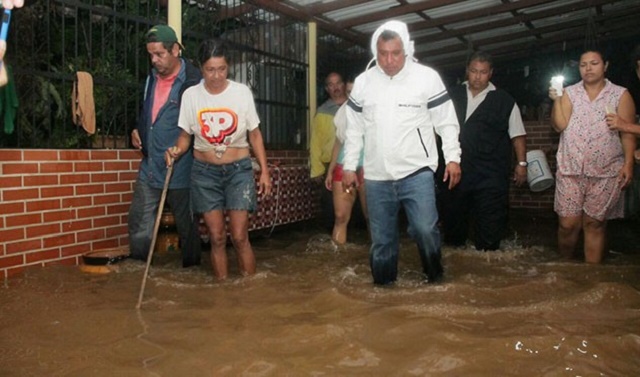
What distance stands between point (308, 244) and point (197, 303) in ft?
8.48

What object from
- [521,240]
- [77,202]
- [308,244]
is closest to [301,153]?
[308,244]

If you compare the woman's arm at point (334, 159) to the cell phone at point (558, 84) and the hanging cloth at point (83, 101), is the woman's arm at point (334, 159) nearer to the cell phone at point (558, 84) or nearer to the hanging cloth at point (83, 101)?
the cell phone at point (558, 84)

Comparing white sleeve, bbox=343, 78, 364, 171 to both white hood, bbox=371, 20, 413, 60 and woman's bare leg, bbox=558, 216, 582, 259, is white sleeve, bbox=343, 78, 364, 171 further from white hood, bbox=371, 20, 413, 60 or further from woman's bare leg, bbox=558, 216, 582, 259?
woman's bare leg, bbox=558, 216, 582, 259

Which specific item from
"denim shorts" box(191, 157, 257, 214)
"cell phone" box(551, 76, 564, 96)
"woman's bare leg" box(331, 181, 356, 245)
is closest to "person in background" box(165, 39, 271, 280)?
"denim shorts" box(191, 157, 257, 214)

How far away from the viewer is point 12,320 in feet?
10.5

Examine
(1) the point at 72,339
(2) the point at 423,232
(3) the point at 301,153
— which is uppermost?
(3) the point at 301,153

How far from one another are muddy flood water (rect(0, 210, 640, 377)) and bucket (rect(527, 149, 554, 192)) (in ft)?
4.42

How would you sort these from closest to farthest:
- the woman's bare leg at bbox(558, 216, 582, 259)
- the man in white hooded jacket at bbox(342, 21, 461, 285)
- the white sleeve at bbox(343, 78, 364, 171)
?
the man in white hooded jacket at bbox(342, 21, 461, 285) → the white sleeve at bbox(343, 78, 364, 171) → the woman's bare leg at bbox(558, 216, 582, 259)

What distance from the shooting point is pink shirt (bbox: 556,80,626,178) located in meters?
4.44

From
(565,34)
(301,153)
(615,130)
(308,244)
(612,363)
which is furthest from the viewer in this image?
(565,34)

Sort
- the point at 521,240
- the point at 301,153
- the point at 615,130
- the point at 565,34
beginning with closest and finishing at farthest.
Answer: the point at 615,130
the point at 521,240
the point at 301,153
the point at 565,34

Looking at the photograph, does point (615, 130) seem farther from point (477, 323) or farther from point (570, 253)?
point (477, 323)

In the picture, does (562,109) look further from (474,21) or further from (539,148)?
(539,148)

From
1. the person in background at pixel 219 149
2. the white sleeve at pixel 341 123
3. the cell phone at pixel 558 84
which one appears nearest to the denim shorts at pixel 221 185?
the person in background at pixel 219 149
